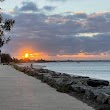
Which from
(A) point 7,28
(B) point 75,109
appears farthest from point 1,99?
(B) point 75,109

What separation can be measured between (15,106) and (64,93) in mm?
5599

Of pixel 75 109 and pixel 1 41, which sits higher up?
pixel 1 41

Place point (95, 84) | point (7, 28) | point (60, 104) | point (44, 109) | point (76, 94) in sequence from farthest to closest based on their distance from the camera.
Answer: point (95, 84) → point (76, 94) → point (7, 28) → point (60, 104) → point (44, 109)

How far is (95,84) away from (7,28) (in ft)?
46.7

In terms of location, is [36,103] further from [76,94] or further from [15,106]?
[76,94]

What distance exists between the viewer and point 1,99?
16312mm

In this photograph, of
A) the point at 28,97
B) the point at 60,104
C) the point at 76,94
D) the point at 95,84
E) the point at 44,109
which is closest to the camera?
the point at 44,109

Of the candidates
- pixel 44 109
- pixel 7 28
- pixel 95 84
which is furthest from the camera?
pixel 95 84

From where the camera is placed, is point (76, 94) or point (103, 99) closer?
point (103, 99)

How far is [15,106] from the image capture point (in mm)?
14188

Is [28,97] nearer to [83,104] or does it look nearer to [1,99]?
[1,99]

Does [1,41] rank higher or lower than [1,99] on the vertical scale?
higher

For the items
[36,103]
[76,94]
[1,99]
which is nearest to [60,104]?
[36,103]

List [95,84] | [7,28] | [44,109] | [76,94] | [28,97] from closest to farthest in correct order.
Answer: [44,109] → [7,28] → [28,97] → [76,94] → [95,84]
